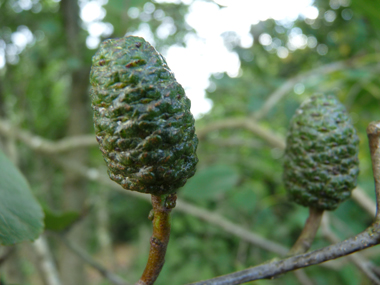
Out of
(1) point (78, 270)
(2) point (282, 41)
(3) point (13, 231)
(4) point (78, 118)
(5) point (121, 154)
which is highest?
(5) point (121, 154)

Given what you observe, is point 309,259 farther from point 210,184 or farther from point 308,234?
point 210,184

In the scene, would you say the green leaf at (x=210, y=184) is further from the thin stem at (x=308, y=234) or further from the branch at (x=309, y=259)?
the branch at (x=309, y=259)

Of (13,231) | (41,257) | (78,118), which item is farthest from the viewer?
(78,118)

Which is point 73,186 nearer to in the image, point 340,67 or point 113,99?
point 340,67

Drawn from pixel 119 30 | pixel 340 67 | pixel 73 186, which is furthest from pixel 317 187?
pixel 73 186

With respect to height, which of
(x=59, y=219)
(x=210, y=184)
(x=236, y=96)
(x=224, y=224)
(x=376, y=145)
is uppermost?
(x=376, y=145)

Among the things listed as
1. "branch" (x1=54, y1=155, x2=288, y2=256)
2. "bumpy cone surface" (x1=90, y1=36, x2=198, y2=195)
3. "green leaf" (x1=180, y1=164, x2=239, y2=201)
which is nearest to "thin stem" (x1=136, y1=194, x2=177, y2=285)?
"bumpy cone surface" (x1=90, y1=36, x2=198, y2=195)

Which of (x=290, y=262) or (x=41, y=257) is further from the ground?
(x=290, y=262)

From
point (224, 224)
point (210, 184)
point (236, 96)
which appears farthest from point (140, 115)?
point (236, 96)
